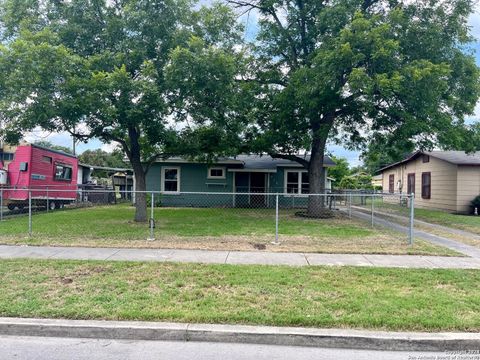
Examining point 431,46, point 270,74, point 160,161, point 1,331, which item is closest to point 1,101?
point 1,331

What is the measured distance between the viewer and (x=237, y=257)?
7.49 metres

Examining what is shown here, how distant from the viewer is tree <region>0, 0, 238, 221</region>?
9.55m

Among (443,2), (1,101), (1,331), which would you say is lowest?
(1,331)

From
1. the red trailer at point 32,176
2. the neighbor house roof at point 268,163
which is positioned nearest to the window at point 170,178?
the neighbor house roof at point 268,163

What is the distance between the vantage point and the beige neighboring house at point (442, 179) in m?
18.9

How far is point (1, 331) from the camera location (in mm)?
4199

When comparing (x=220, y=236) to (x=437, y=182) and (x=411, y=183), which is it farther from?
(x=411, y=183)

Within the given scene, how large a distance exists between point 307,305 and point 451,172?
1839cm

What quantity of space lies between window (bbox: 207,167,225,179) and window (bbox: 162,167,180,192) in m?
1.91

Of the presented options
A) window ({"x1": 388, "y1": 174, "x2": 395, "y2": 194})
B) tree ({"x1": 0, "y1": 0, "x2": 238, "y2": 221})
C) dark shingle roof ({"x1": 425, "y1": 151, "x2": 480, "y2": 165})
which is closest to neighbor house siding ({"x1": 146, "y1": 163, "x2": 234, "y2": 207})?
tree ({"x1": 0, "y1": 0, "x2": 238, "y2": 221})

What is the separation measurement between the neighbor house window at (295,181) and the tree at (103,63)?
9566 mm

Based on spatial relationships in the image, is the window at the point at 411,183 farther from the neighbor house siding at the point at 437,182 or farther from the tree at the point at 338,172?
the tree at the point at 338,172

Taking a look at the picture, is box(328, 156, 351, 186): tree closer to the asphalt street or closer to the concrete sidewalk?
the concrete sidewalk

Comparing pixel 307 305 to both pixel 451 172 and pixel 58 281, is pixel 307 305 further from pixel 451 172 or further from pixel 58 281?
pixel 451 172
